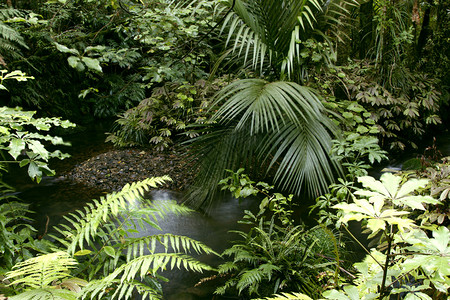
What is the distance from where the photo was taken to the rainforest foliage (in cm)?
124

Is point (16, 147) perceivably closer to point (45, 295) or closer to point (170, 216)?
point (45, 295)

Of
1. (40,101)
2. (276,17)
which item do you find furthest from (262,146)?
(40,101)

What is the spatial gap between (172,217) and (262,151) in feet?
4.23

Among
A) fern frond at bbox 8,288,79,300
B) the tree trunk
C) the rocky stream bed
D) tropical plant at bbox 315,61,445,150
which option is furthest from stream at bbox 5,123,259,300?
the tree trunk

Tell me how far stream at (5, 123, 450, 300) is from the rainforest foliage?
14cm

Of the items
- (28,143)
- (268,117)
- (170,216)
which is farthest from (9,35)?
(268,117)

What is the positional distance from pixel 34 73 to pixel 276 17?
5.39m

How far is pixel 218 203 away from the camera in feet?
11.1

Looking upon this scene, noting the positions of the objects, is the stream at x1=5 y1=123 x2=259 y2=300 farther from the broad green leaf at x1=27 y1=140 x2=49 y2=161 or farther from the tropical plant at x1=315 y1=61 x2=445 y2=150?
the tropical plant at x1=315 y1=61 x2=445 y2=150

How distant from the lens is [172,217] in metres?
3.18

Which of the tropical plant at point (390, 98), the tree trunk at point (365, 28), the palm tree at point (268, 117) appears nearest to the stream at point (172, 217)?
the palm tree at point (268, 117)

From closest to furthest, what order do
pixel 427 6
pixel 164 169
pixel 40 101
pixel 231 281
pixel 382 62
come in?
pixel 231 281, pixel 164 169, pixel 382 62, pixel 427 6, pixel 40 101

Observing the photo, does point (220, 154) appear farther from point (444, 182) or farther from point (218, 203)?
point (444, 182)

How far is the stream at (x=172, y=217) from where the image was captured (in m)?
2.24
